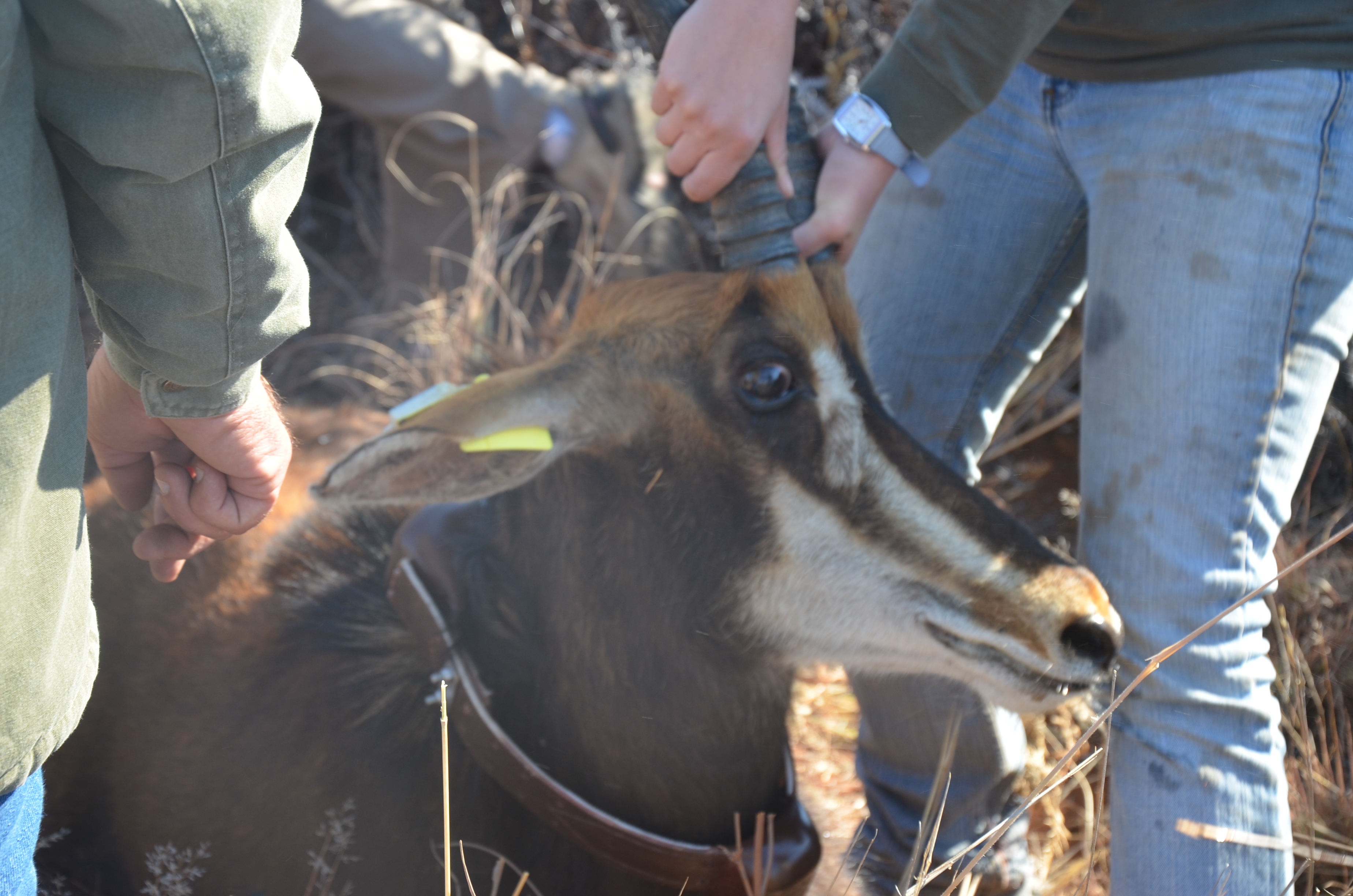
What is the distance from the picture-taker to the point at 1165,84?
221cm

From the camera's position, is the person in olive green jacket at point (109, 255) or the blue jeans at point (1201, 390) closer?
the person in olive green jacket at point (109, 255)

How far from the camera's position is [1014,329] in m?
2.68

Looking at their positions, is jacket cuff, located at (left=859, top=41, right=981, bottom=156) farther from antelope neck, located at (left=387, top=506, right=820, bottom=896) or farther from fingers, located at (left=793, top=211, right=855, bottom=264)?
antelope neck, located at (left=387, top=506, right=820, bottom=896)

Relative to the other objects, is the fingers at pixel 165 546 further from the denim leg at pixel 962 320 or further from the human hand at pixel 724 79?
the denim leg at pixel 962 320

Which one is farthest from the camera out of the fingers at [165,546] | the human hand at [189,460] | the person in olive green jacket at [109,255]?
the fingers at [165,546]

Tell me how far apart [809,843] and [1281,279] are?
163cm

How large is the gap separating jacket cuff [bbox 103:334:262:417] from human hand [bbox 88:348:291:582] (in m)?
0.05

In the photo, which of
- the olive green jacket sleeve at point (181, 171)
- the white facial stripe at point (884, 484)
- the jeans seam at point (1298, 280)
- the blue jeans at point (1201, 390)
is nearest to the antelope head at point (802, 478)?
the white facial stripe at point (884, 484)

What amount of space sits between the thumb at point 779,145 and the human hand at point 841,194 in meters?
0.11

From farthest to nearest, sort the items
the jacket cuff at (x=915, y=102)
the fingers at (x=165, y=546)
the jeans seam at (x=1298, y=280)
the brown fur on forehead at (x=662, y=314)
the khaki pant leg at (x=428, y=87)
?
the khaki pant leg at (x=428, y=87) < the brown fur on forehead at (x=662, y=314) < the jacket cuff at (x=915, y=102) < the jeans seam at (x=1298, y=280) < the fingers at (x=165, y=546)

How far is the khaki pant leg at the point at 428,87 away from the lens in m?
5.38

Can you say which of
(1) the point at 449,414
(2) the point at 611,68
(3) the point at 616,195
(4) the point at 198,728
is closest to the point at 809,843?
(1) the point at 449,414

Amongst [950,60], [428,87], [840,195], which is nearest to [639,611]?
[840,195]

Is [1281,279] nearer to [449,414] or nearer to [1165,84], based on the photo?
[1165,84]
